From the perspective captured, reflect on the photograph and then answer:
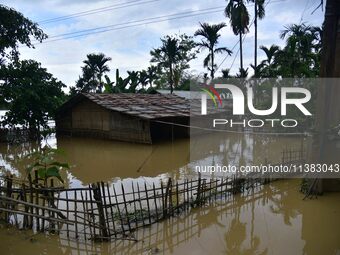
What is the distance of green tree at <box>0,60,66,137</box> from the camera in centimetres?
1516

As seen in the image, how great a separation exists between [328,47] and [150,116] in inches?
339

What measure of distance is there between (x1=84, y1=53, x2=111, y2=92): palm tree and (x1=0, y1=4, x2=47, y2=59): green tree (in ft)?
42.1

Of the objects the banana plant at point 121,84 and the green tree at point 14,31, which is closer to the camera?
the green tree at point 14,31

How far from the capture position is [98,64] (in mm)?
29422

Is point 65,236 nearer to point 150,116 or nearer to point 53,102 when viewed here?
point 150,116

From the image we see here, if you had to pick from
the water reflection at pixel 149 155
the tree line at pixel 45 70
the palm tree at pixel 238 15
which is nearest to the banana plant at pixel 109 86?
the tree line at pixel 45 70

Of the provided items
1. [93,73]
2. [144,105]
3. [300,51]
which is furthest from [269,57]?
[93,73]

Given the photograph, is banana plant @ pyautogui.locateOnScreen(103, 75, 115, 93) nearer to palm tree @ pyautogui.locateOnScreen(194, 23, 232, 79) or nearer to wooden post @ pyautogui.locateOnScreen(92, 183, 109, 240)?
palm tree @ pyautogui.locateOnScreen(194, 23, 232, 79)

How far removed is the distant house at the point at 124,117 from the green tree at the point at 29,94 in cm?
122

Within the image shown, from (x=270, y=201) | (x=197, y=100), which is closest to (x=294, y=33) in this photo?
(x=197, y=100)

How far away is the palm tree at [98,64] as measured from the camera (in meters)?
29.1

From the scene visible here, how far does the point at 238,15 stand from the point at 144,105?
7570 millimetres

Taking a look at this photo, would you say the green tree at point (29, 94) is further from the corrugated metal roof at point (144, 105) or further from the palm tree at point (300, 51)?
the palm tree at point (300, 51)

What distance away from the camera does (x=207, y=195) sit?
691cm
